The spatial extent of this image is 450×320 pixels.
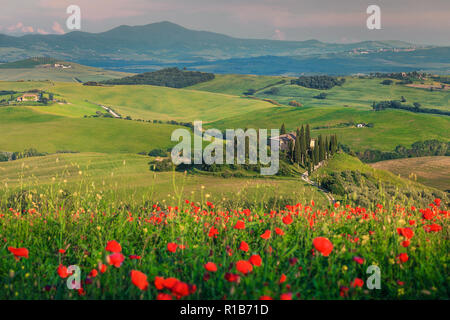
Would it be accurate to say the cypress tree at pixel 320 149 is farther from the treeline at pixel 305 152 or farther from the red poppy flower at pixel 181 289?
the red poppy flower at pixel 181 289

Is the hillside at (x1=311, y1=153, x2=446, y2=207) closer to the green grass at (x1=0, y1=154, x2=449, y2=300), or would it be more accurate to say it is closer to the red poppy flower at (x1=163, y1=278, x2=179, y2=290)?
the green grass at (x1=0, y1=154, x2=449, y2=300)

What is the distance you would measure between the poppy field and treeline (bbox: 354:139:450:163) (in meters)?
118

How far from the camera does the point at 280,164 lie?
73.1 m

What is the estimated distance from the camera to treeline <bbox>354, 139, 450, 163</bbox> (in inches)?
4704

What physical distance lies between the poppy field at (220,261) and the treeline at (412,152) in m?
118

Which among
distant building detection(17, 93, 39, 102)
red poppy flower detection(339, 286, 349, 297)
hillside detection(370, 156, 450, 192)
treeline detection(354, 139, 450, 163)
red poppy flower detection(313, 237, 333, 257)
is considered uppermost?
distant building detection(17, 93, 39, 102)

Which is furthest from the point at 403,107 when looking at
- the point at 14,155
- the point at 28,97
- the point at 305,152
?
the point at 28,97

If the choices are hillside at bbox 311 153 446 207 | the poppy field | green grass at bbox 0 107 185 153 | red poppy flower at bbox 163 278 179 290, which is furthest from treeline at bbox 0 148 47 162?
red poppy flower at bbox 163 278 179 290

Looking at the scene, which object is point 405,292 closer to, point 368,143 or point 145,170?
point 145,170

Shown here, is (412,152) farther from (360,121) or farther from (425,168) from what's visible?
(360,121)

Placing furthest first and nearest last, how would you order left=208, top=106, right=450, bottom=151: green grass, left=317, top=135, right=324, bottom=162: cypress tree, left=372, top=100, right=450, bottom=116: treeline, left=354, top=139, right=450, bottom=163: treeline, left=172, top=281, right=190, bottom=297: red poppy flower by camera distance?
1. left=372, top=100, right=450, bottom=116: treeline
2. left=208, top=106, right=450, bottom=151: green grass
3. left=354, top=139, right=450, bottom=163: treeline
4. left=317, top=135, right=324, bottom=162: cypress tree
5. left=172, top=281, right=190, bottom=297: red poppy flower

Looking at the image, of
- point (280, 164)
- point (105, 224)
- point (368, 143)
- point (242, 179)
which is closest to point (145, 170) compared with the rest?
point (242, 179)

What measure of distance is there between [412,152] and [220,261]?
134 metres

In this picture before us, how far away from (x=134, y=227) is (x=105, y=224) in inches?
21.3
